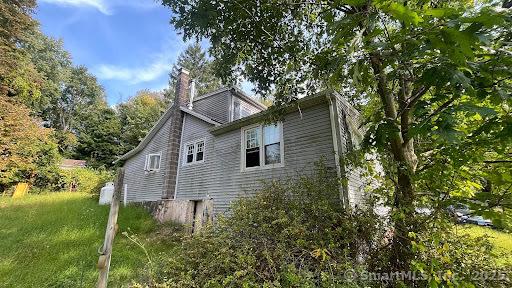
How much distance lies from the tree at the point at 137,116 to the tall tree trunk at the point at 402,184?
2814cm

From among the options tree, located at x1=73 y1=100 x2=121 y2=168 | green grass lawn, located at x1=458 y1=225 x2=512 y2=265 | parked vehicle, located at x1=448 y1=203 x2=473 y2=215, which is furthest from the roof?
green grass lawn, located at x1=458 y1=225 x2=512 y2=265

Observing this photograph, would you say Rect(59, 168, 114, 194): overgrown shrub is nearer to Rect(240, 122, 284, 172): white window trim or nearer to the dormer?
the dormer

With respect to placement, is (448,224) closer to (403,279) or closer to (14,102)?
(403,279)

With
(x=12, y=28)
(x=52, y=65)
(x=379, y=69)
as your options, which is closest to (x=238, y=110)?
(x=379, y=69)

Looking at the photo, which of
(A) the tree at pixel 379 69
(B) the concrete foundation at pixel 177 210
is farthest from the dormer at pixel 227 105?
(A) the tree at pixel 379 69

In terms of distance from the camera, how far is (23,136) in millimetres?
16031

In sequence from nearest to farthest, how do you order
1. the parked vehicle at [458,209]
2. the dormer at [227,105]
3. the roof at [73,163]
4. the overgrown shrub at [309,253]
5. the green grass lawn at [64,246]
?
the overgrown shrub at [309,253]
the parked vehicle at [458,209]
the green grass lawn at [64,246]
the dormer at [227,105]
the roof at [73,163]

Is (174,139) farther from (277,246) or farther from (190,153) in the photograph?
(277,246)

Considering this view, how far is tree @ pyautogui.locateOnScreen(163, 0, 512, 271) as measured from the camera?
235 centimetres

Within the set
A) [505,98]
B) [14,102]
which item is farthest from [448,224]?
[14,102]

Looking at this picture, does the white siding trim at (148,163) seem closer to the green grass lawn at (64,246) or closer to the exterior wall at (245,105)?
the green grass lawn at (64,246)

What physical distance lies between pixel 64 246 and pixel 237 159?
5.86 meters

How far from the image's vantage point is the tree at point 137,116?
1181 inches

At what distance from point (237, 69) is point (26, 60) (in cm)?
1957
